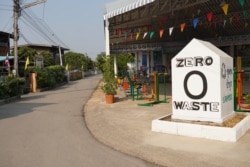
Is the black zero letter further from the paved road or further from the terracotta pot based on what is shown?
the terracotta pot

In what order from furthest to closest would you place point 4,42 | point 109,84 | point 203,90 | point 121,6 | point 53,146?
point 4,42
point 121,6
point 109,84
point 203,90
point 53,146

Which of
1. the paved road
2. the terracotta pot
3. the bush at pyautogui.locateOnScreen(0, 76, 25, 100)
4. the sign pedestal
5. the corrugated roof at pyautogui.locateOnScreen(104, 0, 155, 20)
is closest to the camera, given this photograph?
the paved road

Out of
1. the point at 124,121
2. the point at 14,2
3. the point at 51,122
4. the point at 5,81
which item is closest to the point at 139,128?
the point at 124,121

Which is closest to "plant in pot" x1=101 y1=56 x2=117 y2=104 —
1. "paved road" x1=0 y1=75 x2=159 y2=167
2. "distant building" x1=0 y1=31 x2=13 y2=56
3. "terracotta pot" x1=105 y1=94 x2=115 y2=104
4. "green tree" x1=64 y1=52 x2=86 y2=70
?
"terracotta pot" x1=105 y1=94 x2=115 y2=104

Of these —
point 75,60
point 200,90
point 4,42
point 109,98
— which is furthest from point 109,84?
point 75,60

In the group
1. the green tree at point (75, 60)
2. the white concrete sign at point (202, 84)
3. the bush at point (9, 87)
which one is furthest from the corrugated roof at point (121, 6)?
the green tree at point (75, 60)

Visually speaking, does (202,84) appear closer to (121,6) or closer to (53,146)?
(53,146)

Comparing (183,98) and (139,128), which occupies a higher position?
(183,98)

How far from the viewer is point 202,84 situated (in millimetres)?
7309

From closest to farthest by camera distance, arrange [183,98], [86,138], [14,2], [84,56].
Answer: [86,138], [183,98], [14,2], [84,56]

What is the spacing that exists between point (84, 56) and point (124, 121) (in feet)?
201

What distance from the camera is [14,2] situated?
19672 mm

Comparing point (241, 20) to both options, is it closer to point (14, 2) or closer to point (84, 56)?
point (14, 2)

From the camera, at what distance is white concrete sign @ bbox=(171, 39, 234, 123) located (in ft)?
23.4
